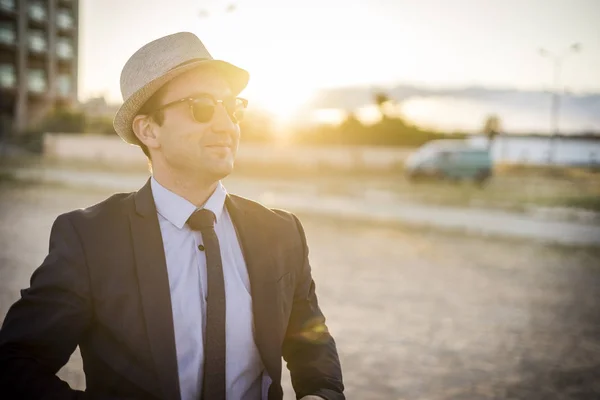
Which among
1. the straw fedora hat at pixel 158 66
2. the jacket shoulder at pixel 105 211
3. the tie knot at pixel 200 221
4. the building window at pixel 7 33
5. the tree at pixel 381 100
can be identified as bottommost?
the tie knot at pixel 200 221

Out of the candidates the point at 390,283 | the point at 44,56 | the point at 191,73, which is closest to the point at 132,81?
the point at 191,73

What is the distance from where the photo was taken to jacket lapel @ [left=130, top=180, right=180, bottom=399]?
1.93m

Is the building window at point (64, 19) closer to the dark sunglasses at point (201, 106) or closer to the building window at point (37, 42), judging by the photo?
the building window at point (37, 42)

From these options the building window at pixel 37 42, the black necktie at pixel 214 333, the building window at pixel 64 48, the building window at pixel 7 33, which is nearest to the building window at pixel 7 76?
the building window at pixel 7 33

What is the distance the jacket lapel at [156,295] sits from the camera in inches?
76.1

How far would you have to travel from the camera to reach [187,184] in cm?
228

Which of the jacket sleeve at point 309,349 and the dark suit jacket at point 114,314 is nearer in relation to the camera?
the dark suit jacket at point 114,314

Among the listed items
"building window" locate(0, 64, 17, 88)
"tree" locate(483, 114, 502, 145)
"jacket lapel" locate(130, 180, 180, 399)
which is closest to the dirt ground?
"jacket lapel" locate(130, 180, 180, 399)

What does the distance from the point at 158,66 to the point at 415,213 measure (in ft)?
44.8

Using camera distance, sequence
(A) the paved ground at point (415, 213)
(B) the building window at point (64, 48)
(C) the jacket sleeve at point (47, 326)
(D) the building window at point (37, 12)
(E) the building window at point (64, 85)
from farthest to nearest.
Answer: (B) the building window at point (64, 48) < (E) the building window at point (64, 85) < (D) the building window at point (37, 12) < (A) the paved ground at point (415, 213) < (C) the jacket sleeve at point (47, 326)

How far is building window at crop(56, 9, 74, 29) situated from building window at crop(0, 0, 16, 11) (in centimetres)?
565

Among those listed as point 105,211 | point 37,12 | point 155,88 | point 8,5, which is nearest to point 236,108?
point 155,88

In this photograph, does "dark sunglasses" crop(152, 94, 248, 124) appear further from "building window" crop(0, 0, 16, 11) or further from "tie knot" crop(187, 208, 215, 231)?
"building window" crop(0, 0, 16, 11)

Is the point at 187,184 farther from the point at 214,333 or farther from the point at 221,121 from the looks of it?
the point at 214,333
